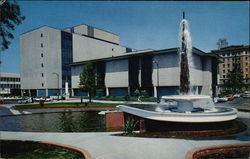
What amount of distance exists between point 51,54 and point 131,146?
254ft

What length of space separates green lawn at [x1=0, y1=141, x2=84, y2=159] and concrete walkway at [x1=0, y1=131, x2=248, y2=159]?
0.81m

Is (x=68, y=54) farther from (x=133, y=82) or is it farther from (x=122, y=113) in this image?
(x=122, y=113)

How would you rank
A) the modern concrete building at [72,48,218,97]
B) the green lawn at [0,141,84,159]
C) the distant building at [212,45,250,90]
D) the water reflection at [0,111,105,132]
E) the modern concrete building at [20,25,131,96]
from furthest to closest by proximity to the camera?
the distant building at [212,45,250,90], the modern concrete building at [20,25,131,96], the modern concrete building at [72,48,218,97], the water reflection at [0,111,105,132], the green lawn at [0,141,84,159]

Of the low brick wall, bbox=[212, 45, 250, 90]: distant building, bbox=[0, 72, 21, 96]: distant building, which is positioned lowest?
the low brick wall

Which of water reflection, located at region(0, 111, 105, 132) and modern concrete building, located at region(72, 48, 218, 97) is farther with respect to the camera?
modern concrete building, located at region(72, 48, 218, 97)

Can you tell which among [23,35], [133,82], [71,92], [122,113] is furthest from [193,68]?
[23,35]

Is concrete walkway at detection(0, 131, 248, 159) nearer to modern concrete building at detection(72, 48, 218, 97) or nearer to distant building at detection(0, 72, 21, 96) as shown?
modern concrete building at detection(72, 48, 218, 97)

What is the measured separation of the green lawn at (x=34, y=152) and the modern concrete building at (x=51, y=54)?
65.2m

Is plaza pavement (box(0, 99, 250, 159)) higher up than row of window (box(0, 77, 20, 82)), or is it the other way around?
row of window (box(0, 77, 20, 82))

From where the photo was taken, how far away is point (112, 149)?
27.0ft

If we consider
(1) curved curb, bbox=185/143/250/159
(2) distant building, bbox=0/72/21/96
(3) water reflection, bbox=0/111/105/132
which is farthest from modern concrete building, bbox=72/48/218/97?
(2) distant building, bbox=0/72/21/96

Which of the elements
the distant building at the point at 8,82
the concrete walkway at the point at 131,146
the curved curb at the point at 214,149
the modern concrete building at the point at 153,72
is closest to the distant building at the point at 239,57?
the modern concrete building at the point at 153,72

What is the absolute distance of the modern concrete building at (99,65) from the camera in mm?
48625

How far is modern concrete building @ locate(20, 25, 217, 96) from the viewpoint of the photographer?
160 feet
